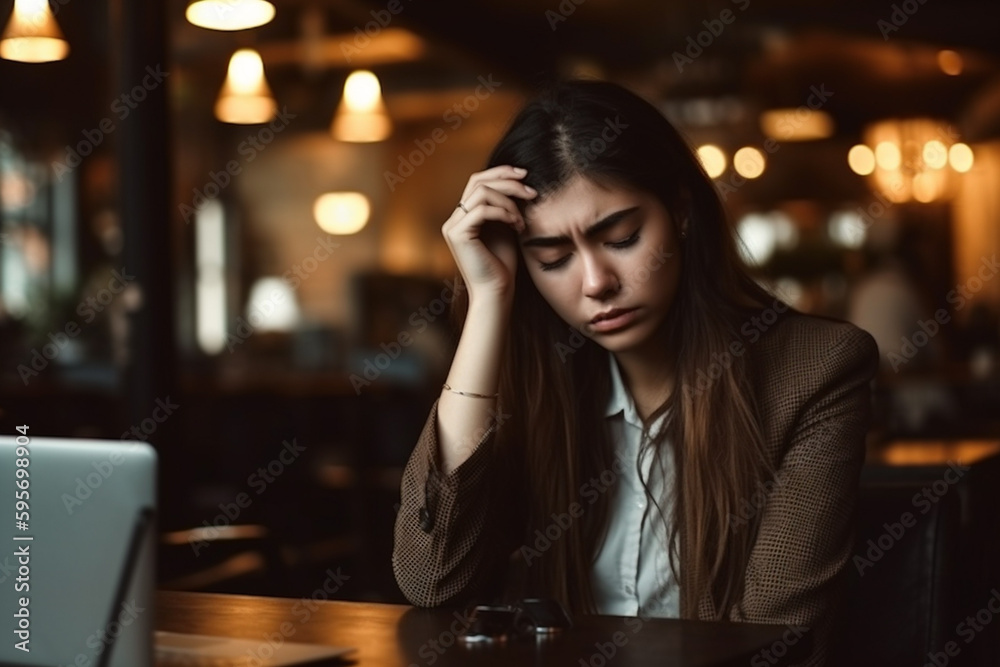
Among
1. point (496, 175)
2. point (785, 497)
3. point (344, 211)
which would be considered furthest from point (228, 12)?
point (344, 211)

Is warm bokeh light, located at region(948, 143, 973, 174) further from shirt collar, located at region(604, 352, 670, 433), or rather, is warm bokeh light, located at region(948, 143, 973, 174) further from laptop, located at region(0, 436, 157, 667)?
laptop, located at region(0, 436, 157, 667)

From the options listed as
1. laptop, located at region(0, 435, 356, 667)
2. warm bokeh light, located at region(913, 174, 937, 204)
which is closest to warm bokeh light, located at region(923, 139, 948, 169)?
warm bokeh light, located at region(913, 174, 937, 204)

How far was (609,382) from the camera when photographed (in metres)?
1.84

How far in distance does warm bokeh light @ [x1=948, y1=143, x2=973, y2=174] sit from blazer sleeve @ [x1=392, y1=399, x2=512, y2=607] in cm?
927

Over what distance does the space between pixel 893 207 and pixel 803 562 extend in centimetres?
1110

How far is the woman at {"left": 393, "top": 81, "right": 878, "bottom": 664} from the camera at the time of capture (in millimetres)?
1617

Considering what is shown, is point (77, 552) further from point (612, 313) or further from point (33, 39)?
point (33, 39)

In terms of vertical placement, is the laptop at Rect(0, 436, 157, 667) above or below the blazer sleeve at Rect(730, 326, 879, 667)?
above

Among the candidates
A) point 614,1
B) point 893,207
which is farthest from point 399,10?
point 893,207

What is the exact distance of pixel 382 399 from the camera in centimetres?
625

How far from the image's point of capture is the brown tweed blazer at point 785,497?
151cm

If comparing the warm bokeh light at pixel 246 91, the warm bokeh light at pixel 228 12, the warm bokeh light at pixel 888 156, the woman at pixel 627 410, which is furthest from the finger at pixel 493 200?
the warm bokeh light at pixel 888 156

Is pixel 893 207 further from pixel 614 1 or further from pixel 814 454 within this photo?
pixel 814 454

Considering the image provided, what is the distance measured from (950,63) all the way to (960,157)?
97 cm
